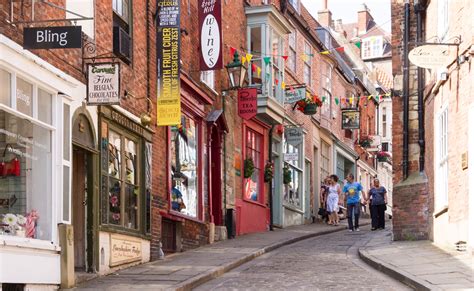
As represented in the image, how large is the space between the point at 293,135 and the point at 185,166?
1018 centimetres

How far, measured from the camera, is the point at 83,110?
1401 cm

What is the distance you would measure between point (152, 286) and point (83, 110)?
2929 millimetres

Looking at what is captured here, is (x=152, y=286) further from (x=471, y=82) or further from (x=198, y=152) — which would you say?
(x=198, y=152)

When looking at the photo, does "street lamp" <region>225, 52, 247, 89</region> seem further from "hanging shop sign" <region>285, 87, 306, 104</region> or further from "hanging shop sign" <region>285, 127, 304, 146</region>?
"hanging shop sign" <region>285, 127, 304, 146</region>

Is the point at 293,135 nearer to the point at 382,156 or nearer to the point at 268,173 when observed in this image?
the point at 268,173

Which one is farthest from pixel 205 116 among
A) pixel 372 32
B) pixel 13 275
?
pixel 372 32

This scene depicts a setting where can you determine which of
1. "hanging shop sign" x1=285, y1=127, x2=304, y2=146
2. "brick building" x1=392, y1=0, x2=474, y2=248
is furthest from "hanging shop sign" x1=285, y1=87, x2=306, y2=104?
"brick building" x1=392, y1=0, x2=474, y2=248

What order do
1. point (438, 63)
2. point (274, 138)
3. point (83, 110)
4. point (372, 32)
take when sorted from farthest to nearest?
1. point (372, 32)
2. point (274, 138)
3. point (438, 63)
4. point (83, 110)

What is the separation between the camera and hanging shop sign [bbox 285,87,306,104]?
2856 cm

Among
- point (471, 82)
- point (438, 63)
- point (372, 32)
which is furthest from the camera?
point (372, 32)

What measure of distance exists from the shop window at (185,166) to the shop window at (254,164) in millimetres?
4199

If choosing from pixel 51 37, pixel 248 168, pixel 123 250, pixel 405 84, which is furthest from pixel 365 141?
pixel 51 37

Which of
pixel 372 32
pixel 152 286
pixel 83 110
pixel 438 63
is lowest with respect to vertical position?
pixel 152 286

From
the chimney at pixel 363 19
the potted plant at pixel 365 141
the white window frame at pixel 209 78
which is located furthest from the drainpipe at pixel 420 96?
the chimney at pixel 363 19
